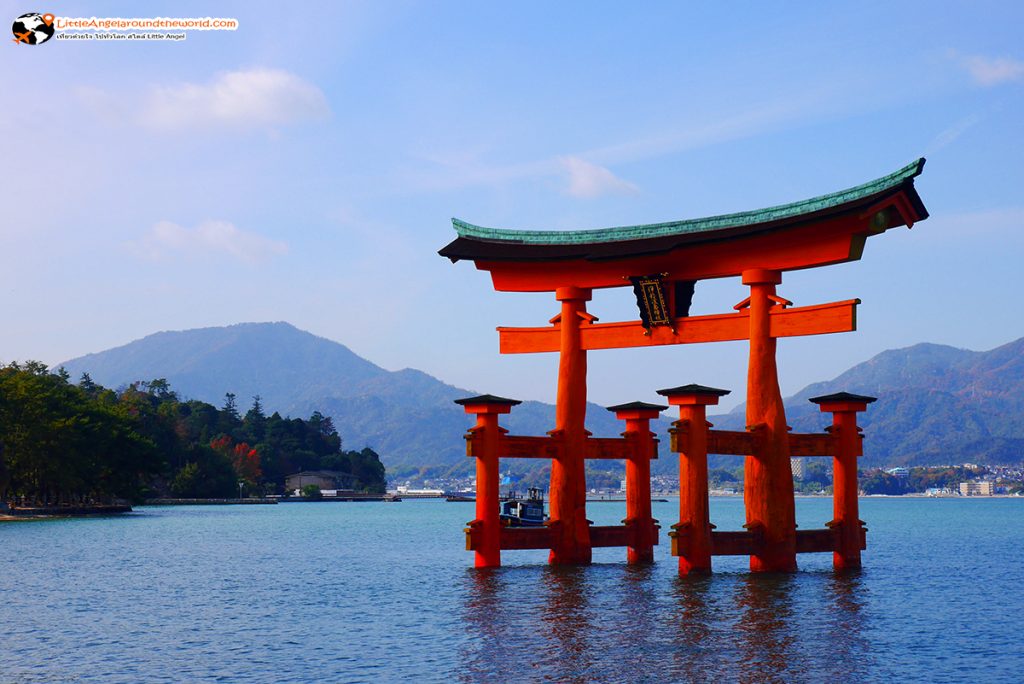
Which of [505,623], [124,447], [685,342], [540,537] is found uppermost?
[685,342]

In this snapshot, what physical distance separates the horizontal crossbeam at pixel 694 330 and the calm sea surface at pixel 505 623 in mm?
6231

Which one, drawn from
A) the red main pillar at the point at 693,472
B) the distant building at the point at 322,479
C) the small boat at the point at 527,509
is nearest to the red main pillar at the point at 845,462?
the red main pillar at the point at 693,472

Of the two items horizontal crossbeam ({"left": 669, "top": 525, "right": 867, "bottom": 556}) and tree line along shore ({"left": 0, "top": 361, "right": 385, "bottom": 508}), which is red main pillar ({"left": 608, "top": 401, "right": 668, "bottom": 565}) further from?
tree line along shore ({"left": 0, "top": 361, "right": 385, "bottom": 508})

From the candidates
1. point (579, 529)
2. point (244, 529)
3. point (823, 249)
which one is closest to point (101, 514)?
point (244, 529)

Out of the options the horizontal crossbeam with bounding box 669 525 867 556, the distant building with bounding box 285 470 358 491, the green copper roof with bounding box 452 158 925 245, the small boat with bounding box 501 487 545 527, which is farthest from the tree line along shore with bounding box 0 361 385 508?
the horizontal crossbeam with bounding box 669 525 867 556

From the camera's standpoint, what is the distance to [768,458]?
27.9 meters

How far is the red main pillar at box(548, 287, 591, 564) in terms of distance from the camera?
30.9 meters

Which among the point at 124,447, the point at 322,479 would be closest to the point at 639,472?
the point at 124,447

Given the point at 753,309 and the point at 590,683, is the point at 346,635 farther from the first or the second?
the point at 753,309

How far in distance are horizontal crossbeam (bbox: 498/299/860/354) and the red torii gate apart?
0.03 metres

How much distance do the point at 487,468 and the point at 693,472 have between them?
5.43 meters

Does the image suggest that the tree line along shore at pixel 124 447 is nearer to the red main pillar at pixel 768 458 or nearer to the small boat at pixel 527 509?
the small boat at pixel 527 509

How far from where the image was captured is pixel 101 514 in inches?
3620

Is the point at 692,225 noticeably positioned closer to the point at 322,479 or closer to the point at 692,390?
the point at 692,390
